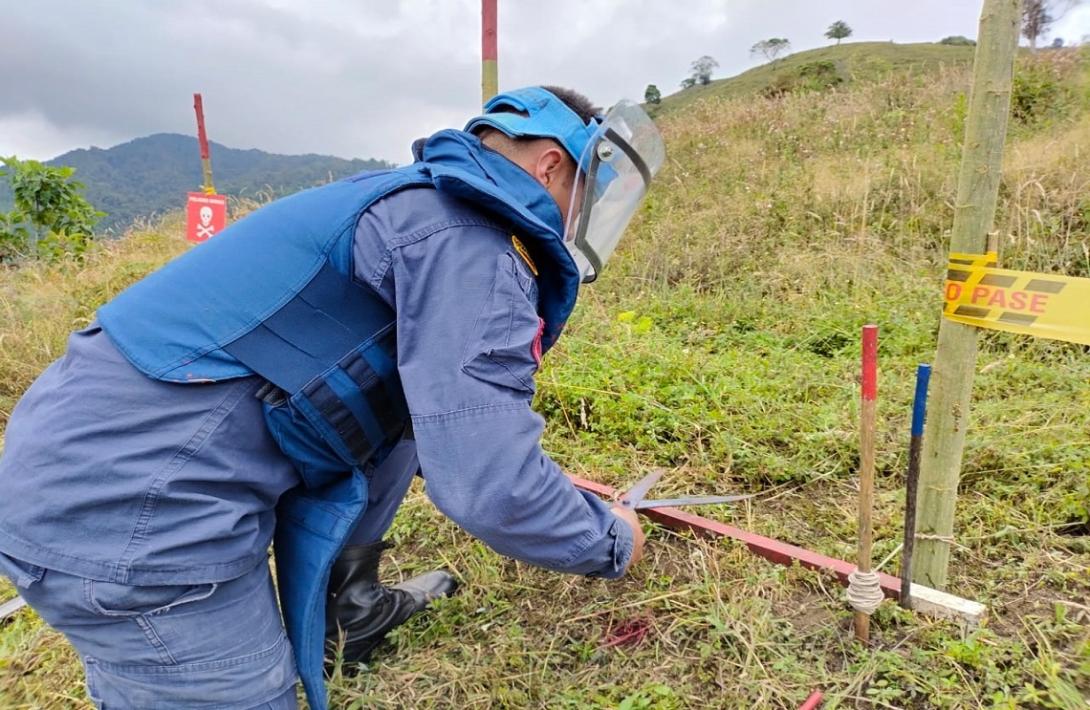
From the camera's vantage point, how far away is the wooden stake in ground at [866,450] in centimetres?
141

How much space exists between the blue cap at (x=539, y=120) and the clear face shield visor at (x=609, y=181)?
0.03m

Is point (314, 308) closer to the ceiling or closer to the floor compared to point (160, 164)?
closer to the floor

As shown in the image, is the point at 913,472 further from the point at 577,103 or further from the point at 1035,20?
the point at 1035,20

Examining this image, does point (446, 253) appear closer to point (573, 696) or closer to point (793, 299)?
point (573, 696)

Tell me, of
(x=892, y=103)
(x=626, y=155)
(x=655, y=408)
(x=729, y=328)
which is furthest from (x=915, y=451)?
(x=892, y=103)

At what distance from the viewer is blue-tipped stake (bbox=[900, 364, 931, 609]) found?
147cm

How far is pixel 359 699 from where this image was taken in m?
1.76

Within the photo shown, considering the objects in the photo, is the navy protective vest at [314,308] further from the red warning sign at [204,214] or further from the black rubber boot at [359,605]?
the red warning sign at [204,214]

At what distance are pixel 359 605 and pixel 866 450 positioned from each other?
1404 millimetres

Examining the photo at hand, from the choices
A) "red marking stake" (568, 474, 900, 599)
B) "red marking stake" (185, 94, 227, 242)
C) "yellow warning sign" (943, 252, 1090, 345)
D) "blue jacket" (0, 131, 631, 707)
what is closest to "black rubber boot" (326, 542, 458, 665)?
"red marking stake" (568, 474, 900, 599)

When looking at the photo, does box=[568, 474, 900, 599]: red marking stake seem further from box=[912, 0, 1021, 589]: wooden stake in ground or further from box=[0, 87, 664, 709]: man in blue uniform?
box=[0, 87, 664, 709]: man in blue uniform

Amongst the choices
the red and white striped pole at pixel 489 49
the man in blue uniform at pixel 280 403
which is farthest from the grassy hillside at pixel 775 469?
the red and white striped pole at pixel 489 49

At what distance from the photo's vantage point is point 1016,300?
138 cm

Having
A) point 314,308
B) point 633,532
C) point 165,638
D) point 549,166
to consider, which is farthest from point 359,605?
point 549,166
